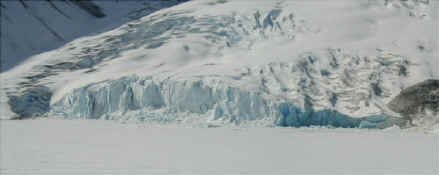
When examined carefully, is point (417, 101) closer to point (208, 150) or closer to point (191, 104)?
point (191, 104)

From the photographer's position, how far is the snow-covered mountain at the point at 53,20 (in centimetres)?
2128

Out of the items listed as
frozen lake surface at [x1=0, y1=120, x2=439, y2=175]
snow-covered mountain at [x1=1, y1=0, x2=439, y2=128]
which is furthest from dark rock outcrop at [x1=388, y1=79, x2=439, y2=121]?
frozen lake surface at [x1=0, y1=120, x2=439, y2=175]

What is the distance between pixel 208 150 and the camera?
10430mm

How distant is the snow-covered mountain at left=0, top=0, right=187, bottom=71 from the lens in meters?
21.3

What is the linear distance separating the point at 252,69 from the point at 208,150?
185 inches

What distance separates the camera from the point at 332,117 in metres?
13.3

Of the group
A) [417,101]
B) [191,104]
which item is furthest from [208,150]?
[417,101]

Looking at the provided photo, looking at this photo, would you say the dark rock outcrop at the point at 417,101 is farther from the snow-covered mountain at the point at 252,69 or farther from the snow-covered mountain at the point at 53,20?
the snow-covered mountain at the point at 53,20

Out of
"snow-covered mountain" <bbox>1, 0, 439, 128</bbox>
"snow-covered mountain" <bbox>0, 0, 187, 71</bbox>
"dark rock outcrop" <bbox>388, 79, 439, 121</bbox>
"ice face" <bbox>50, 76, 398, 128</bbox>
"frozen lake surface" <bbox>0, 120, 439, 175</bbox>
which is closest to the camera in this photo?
"frozen lake surface" <bbox>0, 120, 439, 175</bbox>

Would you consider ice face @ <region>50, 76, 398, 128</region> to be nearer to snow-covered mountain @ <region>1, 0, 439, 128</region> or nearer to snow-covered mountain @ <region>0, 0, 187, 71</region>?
snow-covered mountain @ <region>1, 0, 439, 128</region>

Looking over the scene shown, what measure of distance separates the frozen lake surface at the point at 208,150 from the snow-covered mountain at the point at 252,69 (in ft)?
2.86

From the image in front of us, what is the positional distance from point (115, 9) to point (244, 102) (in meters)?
12.5

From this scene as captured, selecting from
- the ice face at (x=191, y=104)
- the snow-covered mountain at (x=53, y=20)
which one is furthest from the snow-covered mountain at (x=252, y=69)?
the snow-covered mountain at (x=53, y=20)

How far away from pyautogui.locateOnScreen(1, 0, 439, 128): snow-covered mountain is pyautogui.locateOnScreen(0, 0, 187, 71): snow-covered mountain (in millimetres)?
2697
